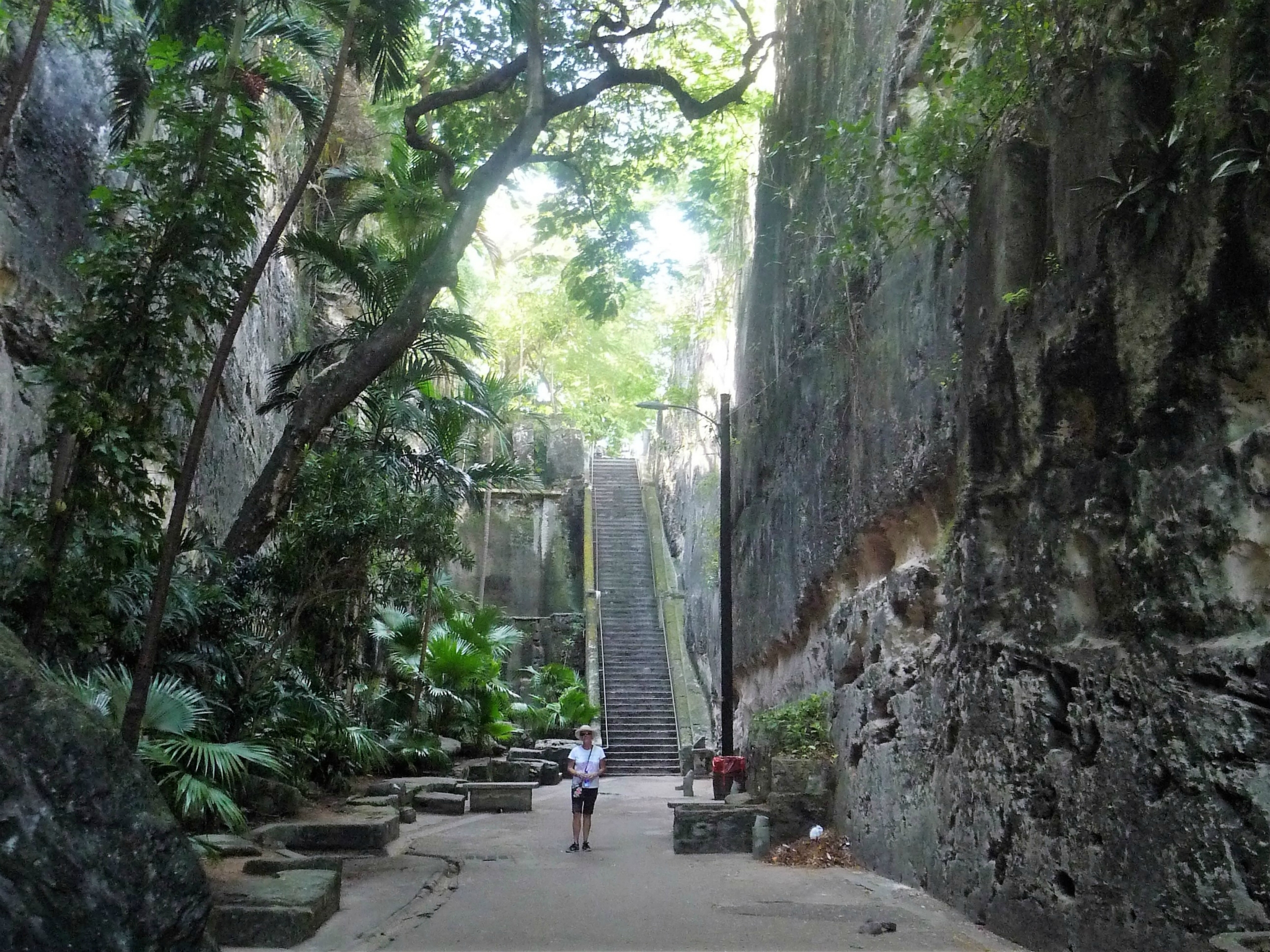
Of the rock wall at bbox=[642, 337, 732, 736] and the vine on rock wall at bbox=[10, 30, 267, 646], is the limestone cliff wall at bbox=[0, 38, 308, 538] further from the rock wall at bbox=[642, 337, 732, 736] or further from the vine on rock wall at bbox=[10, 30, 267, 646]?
the rock wall at bbox=[642, 337, 732, 736]

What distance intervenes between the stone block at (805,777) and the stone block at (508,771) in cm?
654

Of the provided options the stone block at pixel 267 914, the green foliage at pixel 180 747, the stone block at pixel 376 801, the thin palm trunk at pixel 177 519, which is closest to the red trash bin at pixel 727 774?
the stone block at pixel 376 801

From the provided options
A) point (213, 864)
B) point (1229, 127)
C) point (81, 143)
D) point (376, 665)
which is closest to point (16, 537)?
point (213, 864)

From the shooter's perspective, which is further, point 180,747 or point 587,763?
point 587,763

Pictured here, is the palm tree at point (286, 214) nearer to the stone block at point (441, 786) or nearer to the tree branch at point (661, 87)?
the tree branch at point (661, 87)

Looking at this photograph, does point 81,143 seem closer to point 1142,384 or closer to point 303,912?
point 303,912

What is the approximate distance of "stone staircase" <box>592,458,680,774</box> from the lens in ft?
65.1

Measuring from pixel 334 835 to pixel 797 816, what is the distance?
419 centimetres

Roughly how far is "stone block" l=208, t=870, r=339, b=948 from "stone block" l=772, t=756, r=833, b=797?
482cm

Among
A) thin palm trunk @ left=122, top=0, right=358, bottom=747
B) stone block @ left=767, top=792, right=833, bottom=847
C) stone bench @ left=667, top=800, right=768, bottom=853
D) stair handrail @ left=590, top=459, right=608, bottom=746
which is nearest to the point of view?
thin palm trunk @ left=122, top=0, right=358, bottom=747

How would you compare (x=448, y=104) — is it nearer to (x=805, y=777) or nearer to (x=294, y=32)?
(x=294, y=32)

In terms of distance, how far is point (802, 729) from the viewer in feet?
32.6

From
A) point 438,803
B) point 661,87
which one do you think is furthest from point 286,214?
point 438,803

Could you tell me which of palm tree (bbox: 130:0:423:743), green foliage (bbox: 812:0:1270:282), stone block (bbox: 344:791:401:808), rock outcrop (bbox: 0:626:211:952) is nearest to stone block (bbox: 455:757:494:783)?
stone block (bbox: 344:791:401:808)
